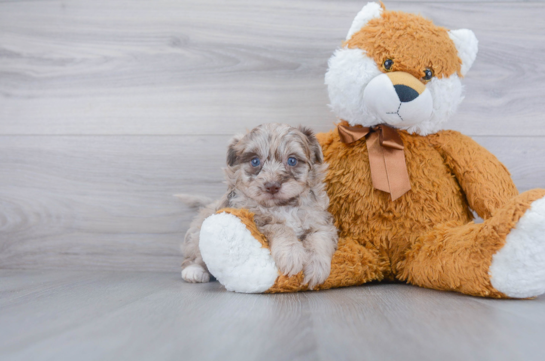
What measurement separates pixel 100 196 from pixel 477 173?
1.48 meters

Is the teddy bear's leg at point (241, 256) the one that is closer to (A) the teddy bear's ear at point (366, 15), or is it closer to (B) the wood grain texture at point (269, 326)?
(B) the wood grain texture at point (269, 326)

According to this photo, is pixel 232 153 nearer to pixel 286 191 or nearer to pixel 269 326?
pixel 286 191

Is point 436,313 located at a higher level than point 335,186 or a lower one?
lower

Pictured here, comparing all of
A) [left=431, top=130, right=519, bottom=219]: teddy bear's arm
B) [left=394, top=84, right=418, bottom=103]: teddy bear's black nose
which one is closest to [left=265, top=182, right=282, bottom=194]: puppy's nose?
[left=394, top=84, right=418, bottom=103]: teddy bear's black nose

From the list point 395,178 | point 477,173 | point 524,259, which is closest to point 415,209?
point 395,178

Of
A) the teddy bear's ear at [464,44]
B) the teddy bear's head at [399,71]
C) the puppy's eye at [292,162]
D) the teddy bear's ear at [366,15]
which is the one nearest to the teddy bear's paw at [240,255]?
the puppy's eye at [292,162]

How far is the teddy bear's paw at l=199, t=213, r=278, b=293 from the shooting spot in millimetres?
1089

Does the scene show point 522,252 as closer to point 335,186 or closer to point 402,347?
point 402,347

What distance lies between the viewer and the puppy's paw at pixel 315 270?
112 cm

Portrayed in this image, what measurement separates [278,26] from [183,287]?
1134 mm

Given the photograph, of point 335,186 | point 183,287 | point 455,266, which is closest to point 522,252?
point 455,266

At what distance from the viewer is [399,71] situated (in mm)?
1231

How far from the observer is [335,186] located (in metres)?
1.36

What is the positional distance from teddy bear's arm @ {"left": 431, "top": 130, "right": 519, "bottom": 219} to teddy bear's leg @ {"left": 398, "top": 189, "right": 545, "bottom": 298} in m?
0.16
